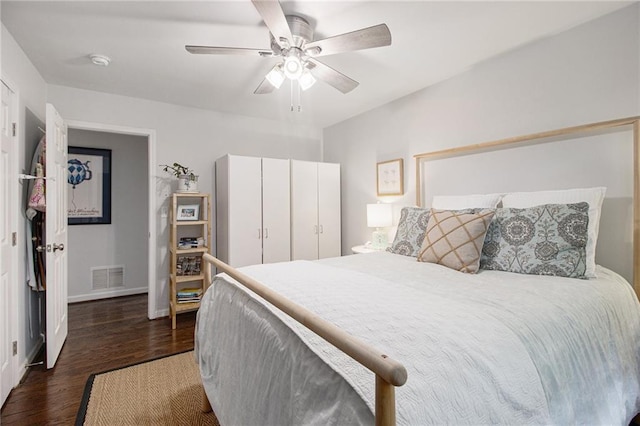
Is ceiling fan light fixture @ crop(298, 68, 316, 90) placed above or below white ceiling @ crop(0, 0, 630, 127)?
below

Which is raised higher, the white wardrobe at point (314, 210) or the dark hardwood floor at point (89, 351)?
the white wardrobe at point (314, 210)

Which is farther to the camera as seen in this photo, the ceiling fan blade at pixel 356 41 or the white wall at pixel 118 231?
the white wall at pixel 118 231

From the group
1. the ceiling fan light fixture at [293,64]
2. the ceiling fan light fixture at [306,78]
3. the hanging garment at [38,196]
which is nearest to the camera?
the ceiling fan light fixture at [293,64]

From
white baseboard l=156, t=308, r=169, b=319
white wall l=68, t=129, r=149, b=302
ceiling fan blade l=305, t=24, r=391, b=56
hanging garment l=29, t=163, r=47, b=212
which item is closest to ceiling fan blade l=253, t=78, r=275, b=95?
ceiling fan blade l=305, t=24, r=391, b=56

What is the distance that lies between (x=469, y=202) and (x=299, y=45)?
5.62ft

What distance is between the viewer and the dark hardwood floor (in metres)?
1.87

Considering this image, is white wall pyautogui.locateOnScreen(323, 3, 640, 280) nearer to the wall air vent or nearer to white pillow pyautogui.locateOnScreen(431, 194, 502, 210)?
white pillow pyautogui.locateOnScreen(431, 194, 502, 210)

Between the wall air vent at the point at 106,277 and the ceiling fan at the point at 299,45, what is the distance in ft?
12.1

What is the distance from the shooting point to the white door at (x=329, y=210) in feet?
13.3

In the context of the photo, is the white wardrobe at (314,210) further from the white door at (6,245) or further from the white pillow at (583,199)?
the white door at (6,245)

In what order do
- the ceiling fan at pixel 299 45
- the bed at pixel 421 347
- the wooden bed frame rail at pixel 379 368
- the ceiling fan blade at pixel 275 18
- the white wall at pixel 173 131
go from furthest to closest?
the white wall at pixel 173 131
the ceiling fan at pixel 299 45
the ceiling fan blade at pixel 275 18
the bed at pixel 421 347
the wooden bed frame rail at pixel 379 368

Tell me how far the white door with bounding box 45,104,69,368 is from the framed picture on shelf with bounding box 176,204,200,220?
3.25ft

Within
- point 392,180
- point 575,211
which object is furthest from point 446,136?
point 575,211

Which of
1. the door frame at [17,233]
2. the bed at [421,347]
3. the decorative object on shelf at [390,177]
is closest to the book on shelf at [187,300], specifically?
the door frame at [17,233]
